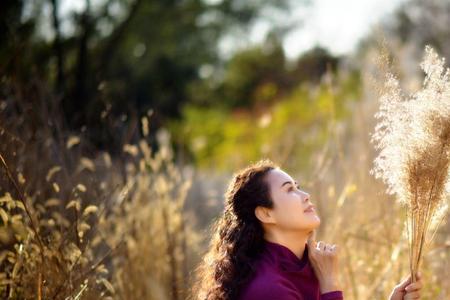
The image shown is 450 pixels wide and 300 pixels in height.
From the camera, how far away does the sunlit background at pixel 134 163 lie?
3.21 meters

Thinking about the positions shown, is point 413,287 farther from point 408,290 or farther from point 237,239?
point 237,239

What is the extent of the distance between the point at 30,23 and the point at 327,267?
4.15m

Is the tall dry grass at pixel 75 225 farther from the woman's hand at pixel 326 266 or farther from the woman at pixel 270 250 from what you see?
the woman's hand at pixel 326 266

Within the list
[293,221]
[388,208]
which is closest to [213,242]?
[293,221]

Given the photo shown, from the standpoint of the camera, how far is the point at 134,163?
4.84 meters

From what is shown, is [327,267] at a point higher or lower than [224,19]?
lower

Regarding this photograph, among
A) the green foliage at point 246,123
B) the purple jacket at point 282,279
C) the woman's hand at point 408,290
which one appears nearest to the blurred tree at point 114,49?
the green foliage at point 246,123

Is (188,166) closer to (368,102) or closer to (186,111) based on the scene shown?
(368,102)

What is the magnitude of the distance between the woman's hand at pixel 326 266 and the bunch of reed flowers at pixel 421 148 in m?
0.26

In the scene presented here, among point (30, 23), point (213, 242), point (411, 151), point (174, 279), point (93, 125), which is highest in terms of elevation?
point (30, 23)

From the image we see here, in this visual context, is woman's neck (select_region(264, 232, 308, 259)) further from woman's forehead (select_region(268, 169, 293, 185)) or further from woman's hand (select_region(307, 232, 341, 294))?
woman's forehead (select_region(268, 169, 293, 185))

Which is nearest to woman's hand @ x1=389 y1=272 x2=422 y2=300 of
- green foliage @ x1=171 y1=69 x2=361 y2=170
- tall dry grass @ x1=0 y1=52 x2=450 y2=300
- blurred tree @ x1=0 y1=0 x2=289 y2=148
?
tall dry grass @ x1=0 y1=52 x2=450 y2=300

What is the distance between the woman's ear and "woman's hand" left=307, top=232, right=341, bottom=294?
195 millimetres

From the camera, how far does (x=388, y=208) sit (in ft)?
13.5
